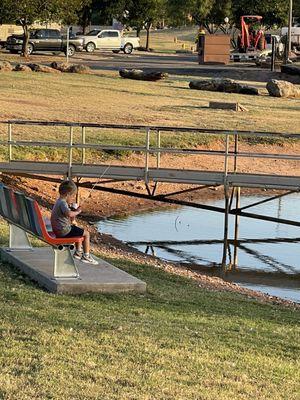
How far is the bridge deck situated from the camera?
67.8ft

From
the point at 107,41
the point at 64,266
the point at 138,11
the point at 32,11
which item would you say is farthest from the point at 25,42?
the point at 64,266

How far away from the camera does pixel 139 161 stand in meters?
27.9

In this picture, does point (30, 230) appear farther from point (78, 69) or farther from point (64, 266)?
point (78, 69)

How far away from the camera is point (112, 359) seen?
8.05 m

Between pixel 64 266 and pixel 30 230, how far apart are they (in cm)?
85

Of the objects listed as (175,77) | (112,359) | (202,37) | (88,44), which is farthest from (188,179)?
(88,44)

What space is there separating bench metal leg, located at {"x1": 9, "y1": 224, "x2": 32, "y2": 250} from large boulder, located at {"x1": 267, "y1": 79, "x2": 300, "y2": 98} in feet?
116

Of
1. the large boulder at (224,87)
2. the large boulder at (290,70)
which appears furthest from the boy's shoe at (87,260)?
the large boulder at (290,70)

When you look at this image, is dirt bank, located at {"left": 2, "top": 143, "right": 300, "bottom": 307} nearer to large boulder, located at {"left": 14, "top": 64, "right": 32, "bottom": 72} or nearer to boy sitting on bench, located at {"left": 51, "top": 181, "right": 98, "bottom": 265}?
boy sitting on bench, located at {"left": 51, "top": 181, "right": 98, "bottom": 265}

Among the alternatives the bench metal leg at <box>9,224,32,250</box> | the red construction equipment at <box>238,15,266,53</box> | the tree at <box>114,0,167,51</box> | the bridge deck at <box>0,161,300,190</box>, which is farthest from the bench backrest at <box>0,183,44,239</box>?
the tree at <box>114,0,167,51</box>

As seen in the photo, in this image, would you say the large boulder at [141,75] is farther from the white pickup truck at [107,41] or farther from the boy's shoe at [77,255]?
the boy's shoe at [77,255]

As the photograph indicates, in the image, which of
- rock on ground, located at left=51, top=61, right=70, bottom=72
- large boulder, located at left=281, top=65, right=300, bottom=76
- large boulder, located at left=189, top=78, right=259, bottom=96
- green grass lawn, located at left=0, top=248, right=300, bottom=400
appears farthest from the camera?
large boulder, located at left=281, top=65, right=300, bottom=76

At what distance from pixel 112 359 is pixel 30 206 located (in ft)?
13.8

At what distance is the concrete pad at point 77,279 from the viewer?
446 inches
